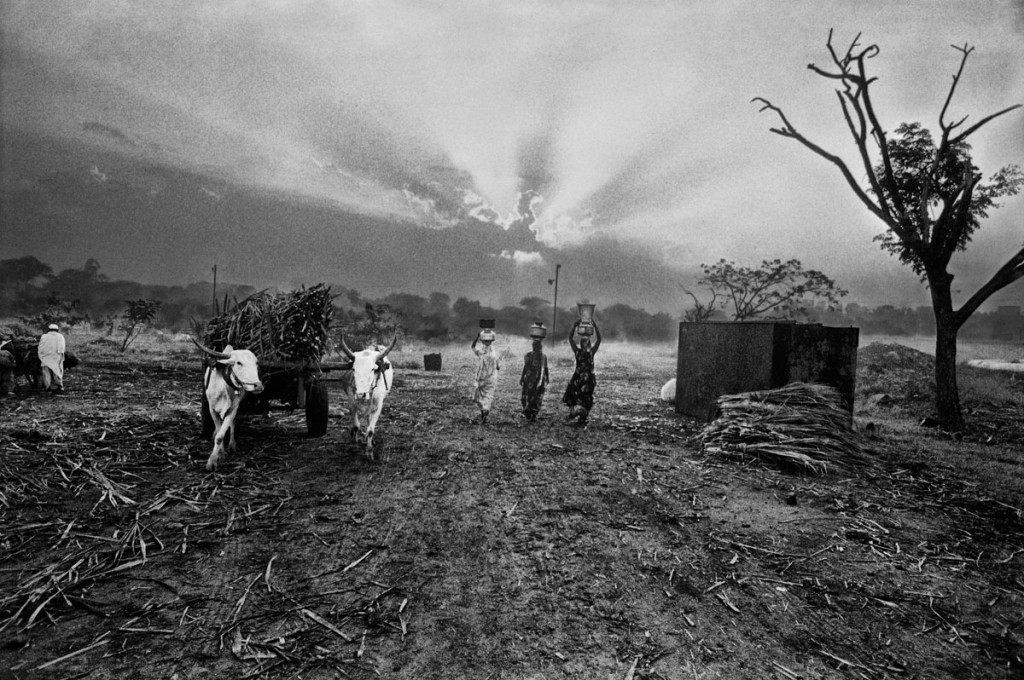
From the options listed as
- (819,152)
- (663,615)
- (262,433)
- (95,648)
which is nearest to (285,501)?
(95,648)

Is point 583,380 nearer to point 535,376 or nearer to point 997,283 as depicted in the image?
point 535,376

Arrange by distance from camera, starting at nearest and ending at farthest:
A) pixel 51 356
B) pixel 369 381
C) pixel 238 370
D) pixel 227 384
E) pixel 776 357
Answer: pixel 238 370 → pixel 227 384 → pixel 369 381 → pixel 776 357 → pixel 51 356

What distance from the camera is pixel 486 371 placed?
29.9 ft

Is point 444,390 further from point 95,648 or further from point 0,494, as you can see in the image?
point 95,648

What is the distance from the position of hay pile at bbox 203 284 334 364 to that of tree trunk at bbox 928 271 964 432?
12381 millimetres

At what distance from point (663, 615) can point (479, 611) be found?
127cm

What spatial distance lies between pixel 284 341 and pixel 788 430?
26.2 ft

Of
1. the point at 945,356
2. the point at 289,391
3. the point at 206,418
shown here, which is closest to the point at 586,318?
the point at 289,391

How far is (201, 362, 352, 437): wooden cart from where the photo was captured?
6269 mm

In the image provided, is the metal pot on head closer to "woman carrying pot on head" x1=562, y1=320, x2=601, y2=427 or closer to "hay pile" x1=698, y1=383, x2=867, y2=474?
"woman carrying pot on head" x1=562, y1=320, x2=601, y2=427

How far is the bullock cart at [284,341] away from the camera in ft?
21.1

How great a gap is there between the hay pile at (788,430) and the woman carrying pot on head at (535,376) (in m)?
3.30

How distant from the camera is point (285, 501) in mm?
4734

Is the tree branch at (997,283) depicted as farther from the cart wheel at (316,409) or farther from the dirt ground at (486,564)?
the cart wheel at (316,409)
